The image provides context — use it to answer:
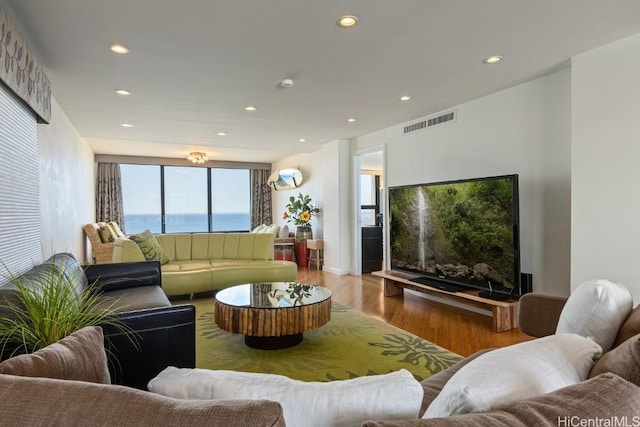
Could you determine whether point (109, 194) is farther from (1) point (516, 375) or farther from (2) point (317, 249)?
(1) point (516, 375)

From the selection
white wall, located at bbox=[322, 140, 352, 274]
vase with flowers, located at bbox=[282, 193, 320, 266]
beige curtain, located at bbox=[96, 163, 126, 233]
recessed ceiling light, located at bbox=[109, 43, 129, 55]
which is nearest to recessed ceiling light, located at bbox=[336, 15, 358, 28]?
recessed ceiling light, located at bbox=[109, 43, 129, 55]

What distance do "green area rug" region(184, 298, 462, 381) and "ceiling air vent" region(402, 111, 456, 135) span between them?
2638mm

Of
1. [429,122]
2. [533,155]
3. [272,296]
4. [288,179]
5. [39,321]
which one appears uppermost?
[429,122]

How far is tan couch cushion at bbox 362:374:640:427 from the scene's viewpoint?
600mm

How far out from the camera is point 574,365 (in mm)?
941

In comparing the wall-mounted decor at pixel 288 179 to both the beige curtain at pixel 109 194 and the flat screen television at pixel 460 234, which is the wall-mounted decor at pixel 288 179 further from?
the beige curtain at pixel 109 194

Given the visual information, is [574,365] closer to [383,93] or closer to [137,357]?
[137,357]

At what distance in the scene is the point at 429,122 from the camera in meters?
4.73

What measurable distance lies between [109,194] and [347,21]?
312 inches

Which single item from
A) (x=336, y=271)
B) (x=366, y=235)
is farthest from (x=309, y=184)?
(x=336, y=271)

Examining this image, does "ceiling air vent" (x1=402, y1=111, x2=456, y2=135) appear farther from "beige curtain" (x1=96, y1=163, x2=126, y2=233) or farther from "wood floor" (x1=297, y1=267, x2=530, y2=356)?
"beige curtain" (x1=96, y1=163, x2=126, y2=233)

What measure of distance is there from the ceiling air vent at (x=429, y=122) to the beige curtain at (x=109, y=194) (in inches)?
268

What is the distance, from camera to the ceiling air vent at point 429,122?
443cm

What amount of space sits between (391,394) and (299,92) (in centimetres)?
342
